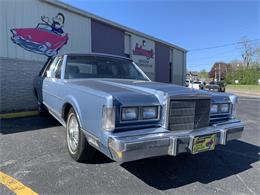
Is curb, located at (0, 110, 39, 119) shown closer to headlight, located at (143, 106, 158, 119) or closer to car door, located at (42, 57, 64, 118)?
car door, located at (42, 57, 64, 118)

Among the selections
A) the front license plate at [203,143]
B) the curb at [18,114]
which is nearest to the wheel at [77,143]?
the front license plate at [203,143]

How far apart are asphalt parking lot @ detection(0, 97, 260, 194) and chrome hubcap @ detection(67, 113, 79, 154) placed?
21cm

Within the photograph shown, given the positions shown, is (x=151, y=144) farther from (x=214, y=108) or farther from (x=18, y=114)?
(x=18, y=114)

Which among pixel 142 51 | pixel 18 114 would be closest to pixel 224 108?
pixel 18 114

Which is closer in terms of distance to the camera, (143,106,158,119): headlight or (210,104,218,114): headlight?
(143,106,158,119): headlight

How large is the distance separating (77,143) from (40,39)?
7013 mm

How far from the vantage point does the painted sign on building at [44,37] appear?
29.6ft

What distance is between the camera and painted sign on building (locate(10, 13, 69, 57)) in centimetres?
902

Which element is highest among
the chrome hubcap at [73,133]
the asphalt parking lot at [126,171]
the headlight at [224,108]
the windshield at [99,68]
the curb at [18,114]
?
the windshield at [99,68]

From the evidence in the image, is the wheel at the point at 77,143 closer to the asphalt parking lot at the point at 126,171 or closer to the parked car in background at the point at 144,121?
the parked car in background at the point at 144,121

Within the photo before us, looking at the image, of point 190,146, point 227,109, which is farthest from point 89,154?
point 227,109

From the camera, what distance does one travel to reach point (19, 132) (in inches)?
226

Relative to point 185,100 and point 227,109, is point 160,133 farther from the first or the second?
point 227,109

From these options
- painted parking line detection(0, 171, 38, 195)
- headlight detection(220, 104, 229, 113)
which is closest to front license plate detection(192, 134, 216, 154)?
headlight detection(220, 104, 229, 113)
